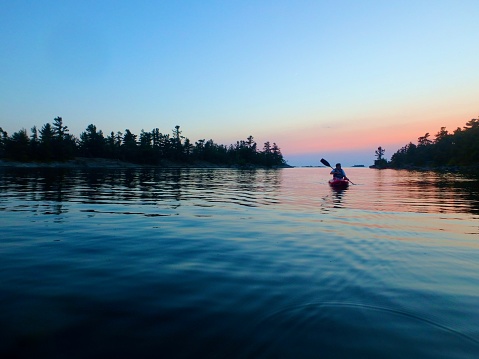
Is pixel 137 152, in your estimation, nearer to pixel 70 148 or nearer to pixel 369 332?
pixel 70 148

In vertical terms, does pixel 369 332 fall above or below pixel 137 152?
below

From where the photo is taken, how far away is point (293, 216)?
1545 centimetres

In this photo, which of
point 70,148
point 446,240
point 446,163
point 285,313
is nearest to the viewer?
point 285,313

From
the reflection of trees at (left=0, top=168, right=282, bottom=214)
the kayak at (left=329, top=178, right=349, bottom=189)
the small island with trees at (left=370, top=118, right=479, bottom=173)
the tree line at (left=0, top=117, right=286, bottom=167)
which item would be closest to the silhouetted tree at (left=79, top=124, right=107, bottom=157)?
the tree line at (left=0, top=117, right=286, bottom=167)

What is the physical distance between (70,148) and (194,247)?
124 m

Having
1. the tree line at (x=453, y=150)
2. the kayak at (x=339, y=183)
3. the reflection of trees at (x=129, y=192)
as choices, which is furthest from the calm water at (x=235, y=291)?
the tree line at (x=453, y=150)

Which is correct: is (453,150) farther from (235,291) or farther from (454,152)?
(235,291)

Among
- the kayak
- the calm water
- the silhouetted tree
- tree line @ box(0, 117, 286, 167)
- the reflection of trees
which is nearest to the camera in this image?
the calm water

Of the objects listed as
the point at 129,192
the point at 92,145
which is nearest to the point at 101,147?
the point at 92,145

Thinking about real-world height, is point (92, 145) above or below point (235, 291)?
above

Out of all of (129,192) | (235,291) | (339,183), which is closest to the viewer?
(235,291)

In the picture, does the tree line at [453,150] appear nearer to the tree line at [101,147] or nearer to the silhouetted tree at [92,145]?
the tree line at [101,147]

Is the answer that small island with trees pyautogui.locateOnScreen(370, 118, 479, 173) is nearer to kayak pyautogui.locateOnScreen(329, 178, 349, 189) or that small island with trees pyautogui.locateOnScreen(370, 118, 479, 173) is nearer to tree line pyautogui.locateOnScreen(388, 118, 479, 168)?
tree line pyautogui.locateOnScreen(388, 118, 479, 168)

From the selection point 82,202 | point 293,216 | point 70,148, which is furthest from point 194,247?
point 70,148
